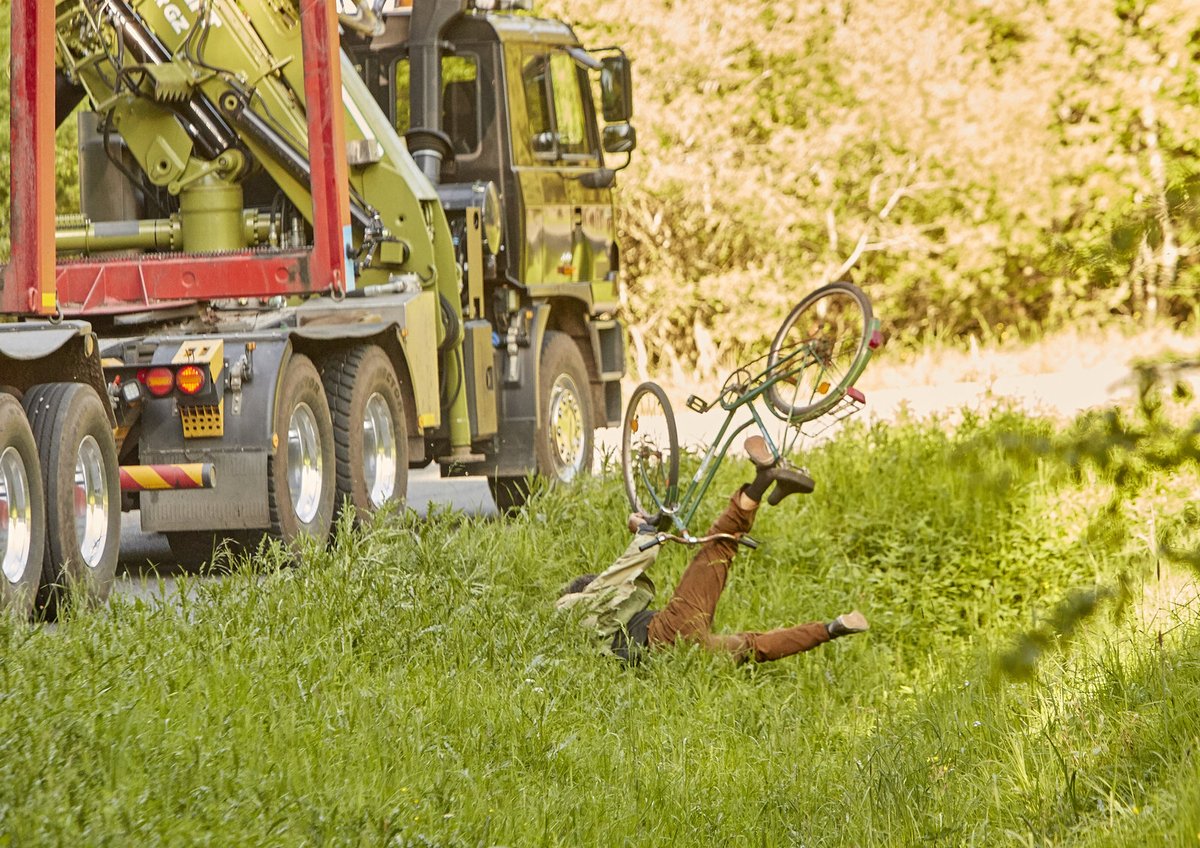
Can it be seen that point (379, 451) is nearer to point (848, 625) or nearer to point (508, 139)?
point (508, 139)

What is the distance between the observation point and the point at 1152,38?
20688 millimetres

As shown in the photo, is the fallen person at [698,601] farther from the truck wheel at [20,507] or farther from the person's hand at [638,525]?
the truck wheel at [20,507]

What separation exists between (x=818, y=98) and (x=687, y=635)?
14.1m

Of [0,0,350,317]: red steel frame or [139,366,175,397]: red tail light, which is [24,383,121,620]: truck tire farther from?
[0,0,350,317]: red steel frame

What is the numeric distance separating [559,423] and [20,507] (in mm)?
5271

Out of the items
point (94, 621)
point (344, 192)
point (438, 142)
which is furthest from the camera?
point (438, 142)

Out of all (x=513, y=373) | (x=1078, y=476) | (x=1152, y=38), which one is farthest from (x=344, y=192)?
(x=1152, y=38)

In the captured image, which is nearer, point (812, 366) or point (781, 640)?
point (781, 640)

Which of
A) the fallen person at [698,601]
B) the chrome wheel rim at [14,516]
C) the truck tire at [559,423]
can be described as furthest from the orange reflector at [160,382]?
the truck tire at [559,423]

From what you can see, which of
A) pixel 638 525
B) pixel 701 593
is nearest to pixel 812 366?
pixel 638 525

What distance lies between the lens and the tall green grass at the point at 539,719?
444 centimetres

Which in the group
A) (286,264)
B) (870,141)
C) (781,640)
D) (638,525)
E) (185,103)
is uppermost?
(870,141)

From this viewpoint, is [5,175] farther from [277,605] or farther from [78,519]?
[277,605]

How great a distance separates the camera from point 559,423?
11758mm
